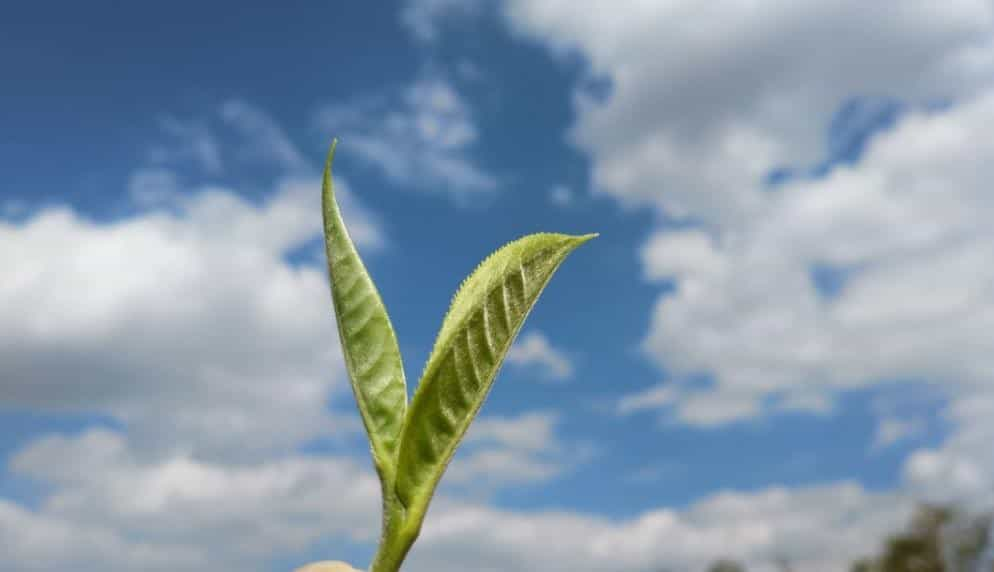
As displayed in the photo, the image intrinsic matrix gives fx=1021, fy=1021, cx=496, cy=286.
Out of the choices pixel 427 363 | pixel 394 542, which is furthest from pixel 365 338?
pixel 394 542

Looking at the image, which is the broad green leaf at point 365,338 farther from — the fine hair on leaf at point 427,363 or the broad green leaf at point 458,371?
the broad green leaf at point 458,371

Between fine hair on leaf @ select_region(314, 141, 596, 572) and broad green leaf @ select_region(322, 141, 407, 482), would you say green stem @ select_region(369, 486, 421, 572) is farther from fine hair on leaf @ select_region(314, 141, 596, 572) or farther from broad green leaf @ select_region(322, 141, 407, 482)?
broad green leaf @ select_region(322, 141, 407, 482)

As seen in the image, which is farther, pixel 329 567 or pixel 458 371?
pixel 329 567

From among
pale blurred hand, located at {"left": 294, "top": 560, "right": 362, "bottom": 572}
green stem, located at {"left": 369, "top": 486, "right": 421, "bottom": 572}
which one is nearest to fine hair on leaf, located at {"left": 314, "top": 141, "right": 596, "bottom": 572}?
green stem, located at {"left": 369, "top": 486, "right": 421, "bottom": 572}

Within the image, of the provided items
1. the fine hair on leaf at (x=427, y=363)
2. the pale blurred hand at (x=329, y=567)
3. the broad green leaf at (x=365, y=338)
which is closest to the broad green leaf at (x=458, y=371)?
the fine hair on leaf at (x=427, y=363)

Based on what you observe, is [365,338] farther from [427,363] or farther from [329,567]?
[329,567]

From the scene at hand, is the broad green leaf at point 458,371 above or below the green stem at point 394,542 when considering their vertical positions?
above

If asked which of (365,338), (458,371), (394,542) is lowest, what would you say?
(394,542)
